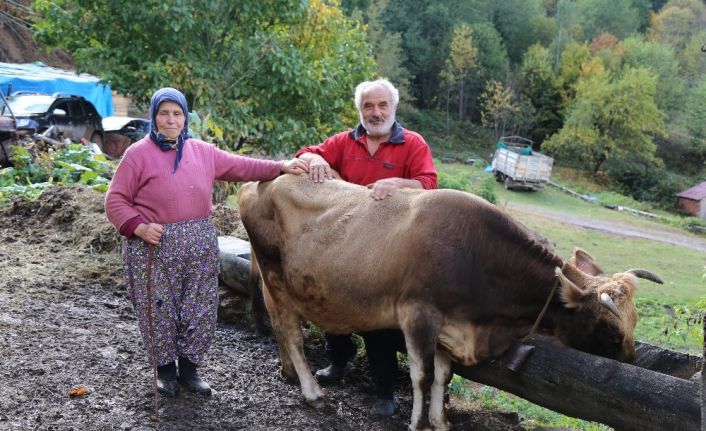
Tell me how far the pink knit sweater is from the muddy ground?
4.15 feet

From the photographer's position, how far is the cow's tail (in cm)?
585

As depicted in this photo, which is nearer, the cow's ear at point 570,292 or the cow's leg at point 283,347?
the cow's ear at point 570,292

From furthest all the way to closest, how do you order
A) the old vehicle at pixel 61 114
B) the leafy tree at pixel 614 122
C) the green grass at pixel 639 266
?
the leafy tree at pixel 614 122
the old vehicle at pixel 61 114
the green grass at pixel 639 266

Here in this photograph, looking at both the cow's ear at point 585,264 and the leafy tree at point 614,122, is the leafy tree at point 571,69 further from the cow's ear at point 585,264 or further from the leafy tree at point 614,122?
the cow's ear at point 585,264

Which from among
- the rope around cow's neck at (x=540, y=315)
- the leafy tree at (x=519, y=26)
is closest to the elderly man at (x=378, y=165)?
the rope around cow's neck at (x=540, y=315)

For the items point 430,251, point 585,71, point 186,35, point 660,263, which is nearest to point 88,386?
point 430,251

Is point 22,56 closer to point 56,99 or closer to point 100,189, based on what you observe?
point 56,99

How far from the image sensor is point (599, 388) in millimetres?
4109

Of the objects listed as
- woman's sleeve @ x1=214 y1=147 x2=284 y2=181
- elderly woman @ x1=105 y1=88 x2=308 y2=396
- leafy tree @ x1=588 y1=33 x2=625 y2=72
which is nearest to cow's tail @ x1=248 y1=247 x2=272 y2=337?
woman's sleeve @ x1=214 y1=147 x2=284 y2=181

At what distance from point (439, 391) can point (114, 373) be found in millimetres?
2445

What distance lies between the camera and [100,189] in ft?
32.1

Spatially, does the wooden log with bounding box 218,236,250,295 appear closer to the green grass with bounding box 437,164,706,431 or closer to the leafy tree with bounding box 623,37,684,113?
the green grass with bounding box 437,164,706,431

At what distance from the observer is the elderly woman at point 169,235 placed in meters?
4.41

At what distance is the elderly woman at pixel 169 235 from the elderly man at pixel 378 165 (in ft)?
3.49
